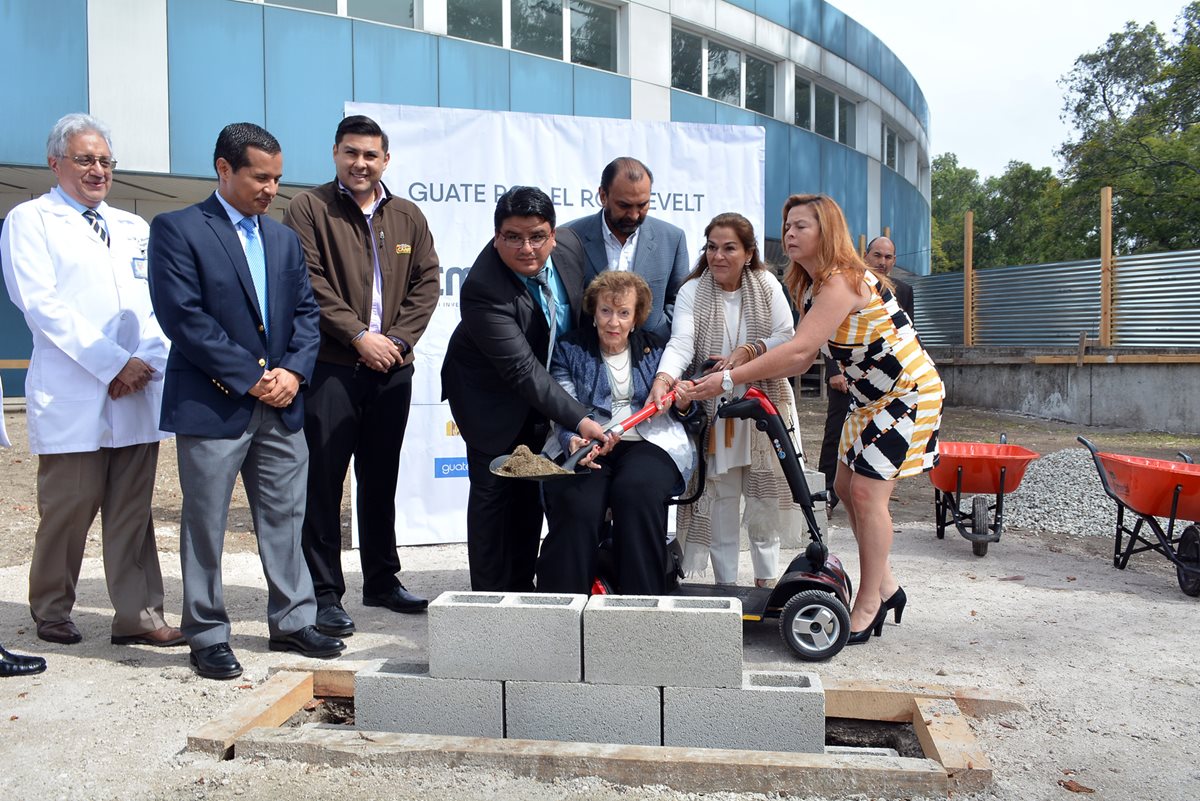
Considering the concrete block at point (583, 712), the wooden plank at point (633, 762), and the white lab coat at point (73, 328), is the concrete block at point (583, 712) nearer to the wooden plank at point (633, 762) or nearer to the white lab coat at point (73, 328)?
the wooden plank at point (633, 762)

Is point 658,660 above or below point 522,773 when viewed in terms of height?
above

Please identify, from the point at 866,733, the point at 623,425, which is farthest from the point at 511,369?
the point at 866,733

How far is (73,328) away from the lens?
4.17 m

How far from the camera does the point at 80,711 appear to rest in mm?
3553

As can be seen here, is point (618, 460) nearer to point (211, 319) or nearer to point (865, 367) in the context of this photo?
point (865, 367)

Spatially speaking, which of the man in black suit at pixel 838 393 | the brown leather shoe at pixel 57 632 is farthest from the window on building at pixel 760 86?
the brown leather shoe at pixel 57 632

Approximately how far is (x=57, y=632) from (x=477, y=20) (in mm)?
14450

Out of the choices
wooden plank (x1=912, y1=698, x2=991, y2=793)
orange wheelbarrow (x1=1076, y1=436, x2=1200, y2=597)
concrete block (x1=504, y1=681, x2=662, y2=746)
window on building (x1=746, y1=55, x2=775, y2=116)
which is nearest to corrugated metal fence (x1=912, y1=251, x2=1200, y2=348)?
window on building (x1=746, y1=55, x2=775, y2=116)

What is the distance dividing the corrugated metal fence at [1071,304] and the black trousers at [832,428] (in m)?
9.72

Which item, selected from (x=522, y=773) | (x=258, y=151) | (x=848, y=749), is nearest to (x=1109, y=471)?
(x=848, y=749)

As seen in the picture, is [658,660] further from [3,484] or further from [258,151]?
[3,484]

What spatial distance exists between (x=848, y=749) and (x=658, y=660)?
73 centimetres

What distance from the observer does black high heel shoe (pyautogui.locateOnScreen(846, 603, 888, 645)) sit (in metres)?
4.30

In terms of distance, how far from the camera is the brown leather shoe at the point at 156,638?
4.35m
